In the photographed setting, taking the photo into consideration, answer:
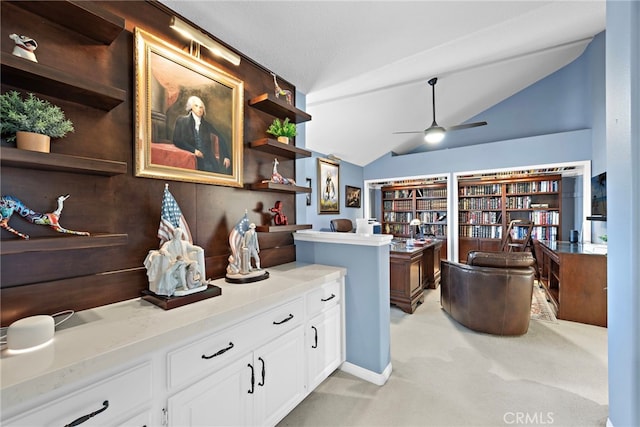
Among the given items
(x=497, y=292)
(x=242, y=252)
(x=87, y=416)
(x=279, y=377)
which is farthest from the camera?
(x=497, y=292)

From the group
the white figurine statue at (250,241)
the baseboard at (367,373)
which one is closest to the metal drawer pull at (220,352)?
the white figurine statue at (250,241)

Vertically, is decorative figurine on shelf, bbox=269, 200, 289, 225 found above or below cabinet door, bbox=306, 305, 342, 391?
above

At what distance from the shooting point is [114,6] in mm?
1315

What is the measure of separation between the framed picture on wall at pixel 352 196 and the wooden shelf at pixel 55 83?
5.08 meters

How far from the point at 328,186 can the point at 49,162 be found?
468 centimetres

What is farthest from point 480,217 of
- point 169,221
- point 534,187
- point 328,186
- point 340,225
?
point 169,221

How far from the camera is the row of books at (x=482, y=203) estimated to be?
551cm

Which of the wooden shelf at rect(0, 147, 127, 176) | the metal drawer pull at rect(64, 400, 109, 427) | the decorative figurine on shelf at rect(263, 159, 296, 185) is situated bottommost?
the metal drawer pull at rect(64, 400, 109, 427)

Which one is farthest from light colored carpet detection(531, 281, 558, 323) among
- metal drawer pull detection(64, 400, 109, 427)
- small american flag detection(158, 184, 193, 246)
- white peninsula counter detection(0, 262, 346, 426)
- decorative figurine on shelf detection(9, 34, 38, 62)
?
decorative figurine on shelf detection(9, 34, 38, 62)

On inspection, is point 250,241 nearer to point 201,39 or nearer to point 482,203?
point 201,39

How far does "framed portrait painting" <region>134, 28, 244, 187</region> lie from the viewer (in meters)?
1.38

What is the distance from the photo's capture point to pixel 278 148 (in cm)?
207

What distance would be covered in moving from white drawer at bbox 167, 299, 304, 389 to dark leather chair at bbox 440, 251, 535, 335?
2.17 m

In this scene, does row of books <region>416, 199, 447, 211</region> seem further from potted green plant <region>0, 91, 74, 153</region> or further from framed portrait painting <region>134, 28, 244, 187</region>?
potted green plant <region>0, 91, 74, 153</region>
